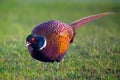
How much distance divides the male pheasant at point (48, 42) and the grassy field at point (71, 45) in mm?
156

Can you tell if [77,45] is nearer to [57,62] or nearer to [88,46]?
[88,46]

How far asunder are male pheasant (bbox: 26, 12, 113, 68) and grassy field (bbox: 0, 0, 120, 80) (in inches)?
6.1

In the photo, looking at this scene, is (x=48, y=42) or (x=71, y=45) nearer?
(x=48, y=42)

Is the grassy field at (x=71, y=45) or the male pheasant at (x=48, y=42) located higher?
the male pheasant at (x=48, y=42)

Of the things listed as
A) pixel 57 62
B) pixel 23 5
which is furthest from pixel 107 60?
pixel 23 5

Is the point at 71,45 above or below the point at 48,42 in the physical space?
below

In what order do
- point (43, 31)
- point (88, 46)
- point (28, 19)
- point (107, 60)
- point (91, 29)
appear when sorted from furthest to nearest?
point (28, 19) < point (91, 29) < point (88, 46) < point (107, 60) < point (43, 31)

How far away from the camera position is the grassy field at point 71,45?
4691 millimetres

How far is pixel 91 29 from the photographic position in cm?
770

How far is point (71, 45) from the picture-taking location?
20.0 ft

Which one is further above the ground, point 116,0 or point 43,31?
point 43,31

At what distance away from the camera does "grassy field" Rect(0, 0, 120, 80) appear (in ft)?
15.4

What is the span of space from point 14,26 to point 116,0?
2.10 metres

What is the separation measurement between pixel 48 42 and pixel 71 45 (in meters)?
1.45
